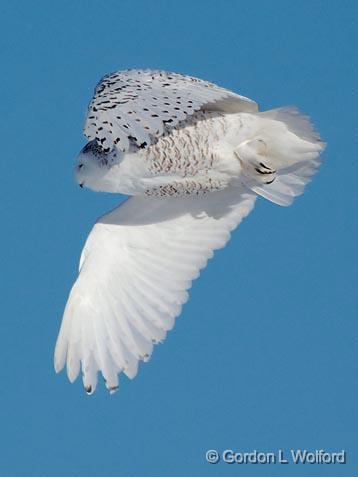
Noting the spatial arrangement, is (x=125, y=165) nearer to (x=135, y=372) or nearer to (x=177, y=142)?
(x=177, y=142)

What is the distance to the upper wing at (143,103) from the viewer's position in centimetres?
837

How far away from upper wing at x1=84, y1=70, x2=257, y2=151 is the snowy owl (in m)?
0.02

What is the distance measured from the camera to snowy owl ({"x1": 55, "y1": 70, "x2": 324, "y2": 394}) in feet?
31.1

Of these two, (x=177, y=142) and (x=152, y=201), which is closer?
(x=177, y=142)

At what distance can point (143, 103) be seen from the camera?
8.63 m

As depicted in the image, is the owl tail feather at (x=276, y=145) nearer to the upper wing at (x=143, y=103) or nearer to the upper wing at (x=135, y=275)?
the upper wing at (x=143, y=103)

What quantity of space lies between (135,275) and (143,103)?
86.8 inches

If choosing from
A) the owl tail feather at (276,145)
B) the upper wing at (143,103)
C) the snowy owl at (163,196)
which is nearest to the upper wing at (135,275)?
the snowy owl at (163,196)

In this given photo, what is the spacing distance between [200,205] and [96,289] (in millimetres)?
1061

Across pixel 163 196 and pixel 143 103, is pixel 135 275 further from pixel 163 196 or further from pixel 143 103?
pixel 143 103

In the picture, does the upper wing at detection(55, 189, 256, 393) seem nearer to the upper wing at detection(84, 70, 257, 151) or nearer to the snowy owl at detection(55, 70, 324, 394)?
the snowy owl at detection(55, 70, 324, 394)

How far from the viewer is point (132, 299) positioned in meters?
10.4

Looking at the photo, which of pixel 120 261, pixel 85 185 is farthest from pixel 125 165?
pixel 120 261

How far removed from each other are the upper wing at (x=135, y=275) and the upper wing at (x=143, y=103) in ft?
3.83
